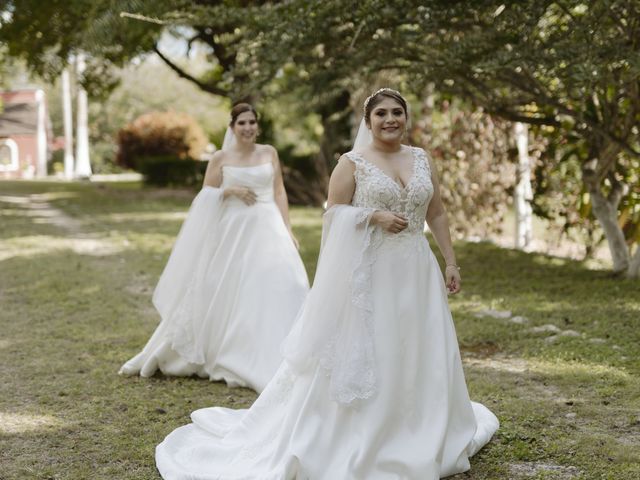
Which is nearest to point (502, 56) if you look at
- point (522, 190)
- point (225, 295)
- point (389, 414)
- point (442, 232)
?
point (225, 295)

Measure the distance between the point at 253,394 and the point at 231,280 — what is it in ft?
3.36

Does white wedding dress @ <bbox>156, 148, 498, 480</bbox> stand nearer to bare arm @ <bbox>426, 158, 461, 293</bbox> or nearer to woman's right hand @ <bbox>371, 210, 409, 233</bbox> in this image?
woman's right hand @ <bbox>371, 210, 409, 233</bbox>

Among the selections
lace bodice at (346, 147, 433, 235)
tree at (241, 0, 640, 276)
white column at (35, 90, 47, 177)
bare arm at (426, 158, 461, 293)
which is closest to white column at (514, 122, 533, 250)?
tree at (241, 0, 640, 276)

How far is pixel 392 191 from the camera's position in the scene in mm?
4566

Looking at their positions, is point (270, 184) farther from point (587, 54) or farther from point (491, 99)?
point (491, 99)

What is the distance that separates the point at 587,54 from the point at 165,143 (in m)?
29.5

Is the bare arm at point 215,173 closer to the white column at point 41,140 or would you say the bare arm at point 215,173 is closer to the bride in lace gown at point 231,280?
the bride in lace gown at point 231,280

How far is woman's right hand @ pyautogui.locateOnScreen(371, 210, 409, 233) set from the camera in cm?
452

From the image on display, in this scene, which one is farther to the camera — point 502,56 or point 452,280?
point 502,56

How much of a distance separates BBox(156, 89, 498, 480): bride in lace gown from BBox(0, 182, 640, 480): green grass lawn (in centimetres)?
45

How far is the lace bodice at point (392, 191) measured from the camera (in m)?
4.57

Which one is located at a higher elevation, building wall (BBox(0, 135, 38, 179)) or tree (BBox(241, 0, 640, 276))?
tree (BBox(241, 0, 640, 276))

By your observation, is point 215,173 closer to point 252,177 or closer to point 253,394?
point 252,177

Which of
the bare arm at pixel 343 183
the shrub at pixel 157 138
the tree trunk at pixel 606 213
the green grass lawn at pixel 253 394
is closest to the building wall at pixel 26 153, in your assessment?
the shrub at pixel 157 138
